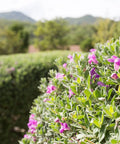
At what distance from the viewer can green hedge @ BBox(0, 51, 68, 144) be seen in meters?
4.33

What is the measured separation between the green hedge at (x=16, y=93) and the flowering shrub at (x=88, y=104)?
9.04 ft

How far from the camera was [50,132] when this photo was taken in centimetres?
164

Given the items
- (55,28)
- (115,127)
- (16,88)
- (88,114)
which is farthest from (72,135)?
(55,28)

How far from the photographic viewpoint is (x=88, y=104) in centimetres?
119

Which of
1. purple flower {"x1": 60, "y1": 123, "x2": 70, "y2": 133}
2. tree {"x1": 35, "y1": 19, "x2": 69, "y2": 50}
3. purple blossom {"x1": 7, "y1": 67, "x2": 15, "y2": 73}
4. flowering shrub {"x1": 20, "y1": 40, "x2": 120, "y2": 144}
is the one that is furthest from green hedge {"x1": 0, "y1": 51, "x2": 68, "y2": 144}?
tree {"x1": 35, "y1": 19, "x2": 69, "y2": 50}

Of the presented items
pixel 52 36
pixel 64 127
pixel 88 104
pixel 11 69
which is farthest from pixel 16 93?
pixel 52 36

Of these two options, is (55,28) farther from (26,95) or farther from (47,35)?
(26,95)

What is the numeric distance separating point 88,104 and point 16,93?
11.9 feet

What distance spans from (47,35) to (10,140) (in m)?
35.0

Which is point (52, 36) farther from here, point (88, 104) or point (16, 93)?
point (88, 104)

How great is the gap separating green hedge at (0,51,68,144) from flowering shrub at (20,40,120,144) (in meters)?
2.75

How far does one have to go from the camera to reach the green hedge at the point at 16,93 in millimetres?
4330

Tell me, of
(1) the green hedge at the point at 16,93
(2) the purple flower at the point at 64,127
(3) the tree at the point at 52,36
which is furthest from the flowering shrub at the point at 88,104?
(3) the tree at the point at 52,36

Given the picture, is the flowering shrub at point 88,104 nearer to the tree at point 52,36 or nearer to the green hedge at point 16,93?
the green hedge at point 16,93
